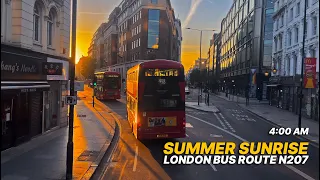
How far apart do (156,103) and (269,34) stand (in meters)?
50.4

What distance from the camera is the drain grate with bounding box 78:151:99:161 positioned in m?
12.3

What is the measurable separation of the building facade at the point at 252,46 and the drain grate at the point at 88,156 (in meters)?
44.6

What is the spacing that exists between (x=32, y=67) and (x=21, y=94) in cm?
157

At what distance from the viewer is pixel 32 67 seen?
1512 centimetres

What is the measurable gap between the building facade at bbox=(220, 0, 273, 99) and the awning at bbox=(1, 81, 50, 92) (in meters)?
43.7

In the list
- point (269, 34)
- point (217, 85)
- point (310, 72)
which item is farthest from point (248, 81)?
point (310, 72)

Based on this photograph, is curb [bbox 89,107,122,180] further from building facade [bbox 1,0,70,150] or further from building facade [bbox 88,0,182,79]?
building facade [bbox 88,0,182,79]

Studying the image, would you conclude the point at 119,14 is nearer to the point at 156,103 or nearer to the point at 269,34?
the point at 269,34

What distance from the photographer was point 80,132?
61.2 feet

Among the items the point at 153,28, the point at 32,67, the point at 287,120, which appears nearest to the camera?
the point at 32,67

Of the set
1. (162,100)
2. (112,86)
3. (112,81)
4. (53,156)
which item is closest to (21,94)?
(53,156)

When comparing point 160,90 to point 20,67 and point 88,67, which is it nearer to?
point 20,67

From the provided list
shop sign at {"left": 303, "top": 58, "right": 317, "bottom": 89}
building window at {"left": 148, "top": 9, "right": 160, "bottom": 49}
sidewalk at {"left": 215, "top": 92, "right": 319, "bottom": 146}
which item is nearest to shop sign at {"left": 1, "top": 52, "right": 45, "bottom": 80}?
sidewalk at {"left": 215, "top": 92, "right": 319, "bottom": 146}

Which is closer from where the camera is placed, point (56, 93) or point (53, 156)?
point (53, 156)
